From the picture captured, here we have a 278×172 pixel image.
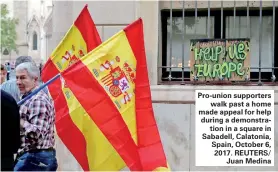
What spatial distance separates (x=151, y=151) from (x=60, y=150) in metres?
2.99

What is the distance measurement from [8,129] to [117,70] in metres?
1.69

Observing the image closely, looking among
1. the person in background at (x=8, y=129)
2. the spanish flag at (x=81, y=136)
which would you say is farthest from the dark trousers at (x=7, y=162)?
the spanish flag at (x=81, y=136)

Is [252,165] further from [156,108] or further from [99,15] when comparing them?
[99,15]

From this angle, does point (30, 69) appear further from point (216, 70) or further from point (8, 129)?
point (216, 70)

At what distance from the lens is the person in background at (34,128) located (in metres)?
5.04

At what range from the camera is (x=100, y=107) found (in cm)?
564

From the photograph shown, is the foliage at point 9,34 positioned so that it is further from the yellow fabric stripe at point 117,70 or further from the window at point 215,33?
the yellow fabric stripe at point 117,70

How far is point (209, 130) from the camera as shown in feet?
26.1

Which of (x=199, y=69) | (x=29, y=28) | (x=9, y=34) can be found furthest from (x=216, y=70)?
(x=29, y=28)

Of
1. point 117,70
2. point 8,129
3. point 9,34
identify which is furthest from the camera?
point 9,34

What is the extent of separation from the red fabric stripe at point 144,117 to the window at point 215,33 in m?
2.47

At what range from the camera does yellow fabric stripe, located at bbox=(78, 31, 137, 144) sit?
5.71 m

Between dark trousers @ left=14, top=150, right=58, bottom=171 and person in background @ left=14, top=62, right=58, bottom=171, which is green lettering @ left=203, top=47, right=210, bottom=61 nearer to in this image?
person in background @ left=14, top=62, right=58, bottom=171

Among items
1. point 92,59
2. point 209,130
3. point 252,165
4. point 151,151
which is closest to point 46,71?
point 92,59
